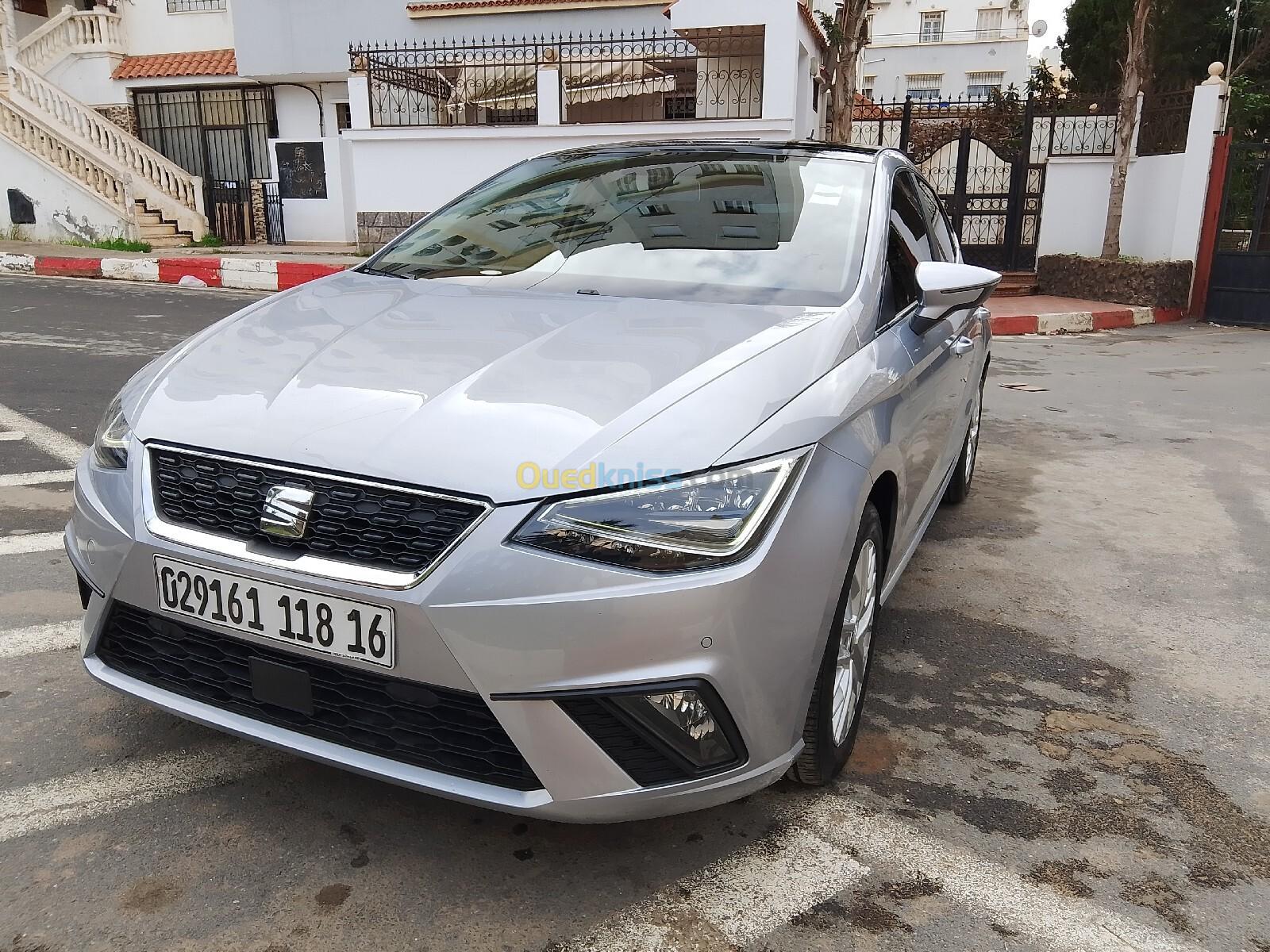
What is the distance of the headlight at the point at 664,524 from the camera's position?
190 cm

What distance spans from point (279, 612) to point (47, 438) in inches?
166

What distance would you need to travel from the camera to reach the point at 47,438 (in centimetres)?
544

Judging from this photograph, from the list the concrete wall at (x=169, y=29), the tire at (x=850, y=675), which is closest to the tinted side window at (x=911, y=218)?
the tire at (x=850, y=675)

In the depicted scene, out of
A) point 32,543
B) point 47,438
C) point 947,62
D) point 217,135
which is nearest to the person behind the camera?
point 32,543

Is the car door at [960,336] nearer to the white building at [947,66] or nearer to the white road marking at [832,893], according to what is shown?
the white road marking at [832,893]

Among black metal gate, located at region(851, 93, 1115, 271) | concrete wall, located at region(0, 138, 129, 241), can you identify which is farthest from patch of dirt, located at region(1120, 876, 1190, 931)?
concrete wall, located at region(0, 138, 129, 241)

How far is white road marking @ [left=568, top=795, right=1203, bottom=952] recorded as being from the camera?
6.71 feet

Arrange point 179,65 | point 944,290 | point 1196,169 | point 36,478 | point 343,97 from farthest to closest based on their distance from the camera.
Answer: point 179,65, point 343,97, point 1196,169, point 36,478, point 944,290

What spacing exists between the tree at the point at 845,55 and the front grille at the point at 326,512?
38.8ft

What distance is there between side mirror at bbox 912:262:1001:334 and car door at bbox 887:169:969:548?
43mm

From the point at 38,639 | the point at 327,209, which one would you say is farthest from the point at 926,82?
the point at 38,639

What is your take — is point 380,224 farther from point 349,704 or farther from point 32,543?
point 349,704

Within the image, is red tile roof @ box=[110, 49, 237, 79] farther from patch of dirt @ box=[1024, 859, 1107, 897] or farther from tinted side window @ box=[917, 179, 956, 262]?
patch of dirt @ box=[1024, 859, 1107, 897]

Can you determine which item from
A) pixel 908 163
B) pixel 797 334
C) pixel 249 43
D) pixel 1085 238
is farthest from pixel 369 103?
pixel 797 334
